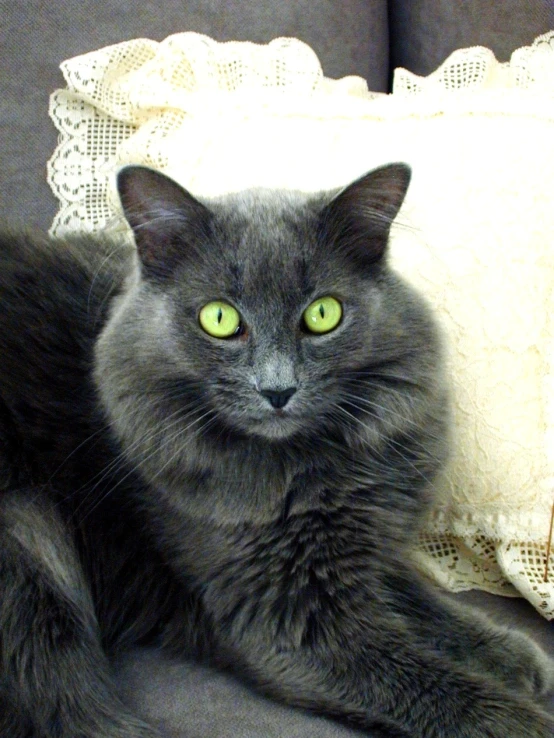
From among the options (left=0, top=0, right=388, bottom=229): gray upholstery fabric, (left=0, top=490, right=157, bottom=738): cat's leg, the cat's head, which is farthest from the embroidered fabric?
(left=0, top=490, right=157, bottom=738): cat's leg

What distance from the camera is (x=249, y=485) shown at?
1.13 meters

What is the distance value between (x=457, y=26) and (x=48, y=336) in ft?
4.01

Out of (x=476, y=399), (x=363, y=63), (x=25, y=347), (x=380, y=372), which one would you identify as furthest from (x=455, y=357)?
(x=363, y=63)

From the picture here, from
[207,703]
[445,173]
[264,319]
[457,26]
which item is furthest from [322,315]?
[457,26]

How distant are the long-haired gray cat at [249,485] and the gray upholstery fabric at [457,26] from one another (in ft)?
2.69

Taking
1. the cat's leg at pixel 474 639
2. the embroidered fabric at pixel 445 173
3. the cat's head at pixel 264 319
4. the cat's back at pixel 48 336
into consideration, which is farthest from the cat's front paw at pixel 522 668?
the cat's back at pixel 48 336

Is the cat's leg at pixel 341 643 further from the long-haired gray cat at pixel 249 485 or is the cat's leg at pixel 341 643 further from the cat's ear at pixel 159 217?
the cat's ear at pixel 159 217

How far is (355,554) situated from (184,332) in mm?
425

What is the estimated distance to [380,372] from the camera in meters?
1.15

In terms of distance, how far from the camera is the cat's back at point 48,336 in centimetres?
124

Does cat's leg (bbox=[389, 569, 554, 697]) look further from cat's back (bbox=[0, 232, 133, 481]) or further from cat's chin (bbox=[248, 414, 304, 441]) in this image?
cat's back (bbox=[0, 232, 133, 481])

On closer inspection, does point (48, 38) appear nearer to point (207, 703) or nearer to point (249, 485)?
point (249, 485)

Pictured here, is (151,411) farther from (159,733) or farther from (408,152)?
(408,152)

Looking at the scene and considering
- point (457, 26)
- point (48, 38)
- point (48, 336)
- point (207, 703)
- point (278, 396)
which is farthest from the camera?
point (457, 26)
